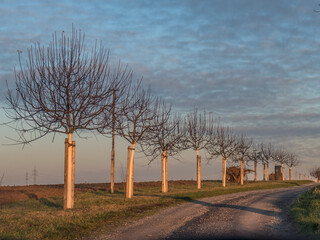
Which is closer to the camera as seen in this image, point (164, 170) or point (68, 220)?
point (68, 220)

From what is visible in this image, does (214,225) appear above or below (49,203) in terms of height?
above

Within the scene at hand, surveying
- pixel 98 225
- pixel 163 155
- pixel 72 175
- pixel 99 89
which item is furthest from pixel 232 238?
pixel 163 155

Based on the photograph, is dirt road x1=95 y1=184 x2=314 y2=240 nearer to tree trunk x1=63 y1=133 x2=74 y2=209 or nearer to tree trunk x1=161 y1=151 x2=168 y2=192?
tree trunk x1=63 y1=133 x2=74 y2=209

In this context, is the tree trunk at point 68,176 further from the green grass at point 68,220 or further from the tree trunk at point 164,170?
the tree trunk at point 164,170

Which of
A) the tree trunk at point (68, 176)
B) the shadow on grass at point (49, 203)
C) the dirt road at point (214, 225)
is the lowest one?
the shadow on grass at point (49, 203)

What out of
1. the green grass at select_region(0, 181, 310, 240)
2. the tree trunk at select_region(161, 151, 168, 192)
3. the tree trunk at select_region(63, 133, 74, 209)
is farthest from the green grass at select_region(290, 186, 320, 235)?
the tree trunk at select_region(161, 151, 168, 192)

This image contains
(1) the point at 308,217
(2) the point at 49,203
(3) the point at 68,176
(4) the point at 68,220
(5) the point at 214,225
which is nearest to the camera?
(5) the point at 214,225

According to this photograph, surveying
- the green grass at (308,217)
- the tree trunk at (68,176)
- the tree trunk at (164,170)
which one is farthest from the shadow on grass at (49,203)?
the green grass at (308,217)

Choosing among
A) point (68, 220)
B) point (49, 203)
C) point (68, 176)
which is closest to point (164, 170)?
point (49, 203)

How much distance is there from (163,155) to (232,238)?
882 inches

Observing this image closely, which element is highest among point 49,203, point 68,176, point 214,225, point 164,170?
point 68,176

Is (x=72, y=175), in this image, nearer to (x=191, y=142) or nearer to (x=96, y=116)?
(x=96, y=116)

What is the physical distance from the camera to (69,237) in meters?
12.6

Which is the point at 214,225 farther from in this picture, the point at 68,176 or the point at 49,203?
the point at 49,203
